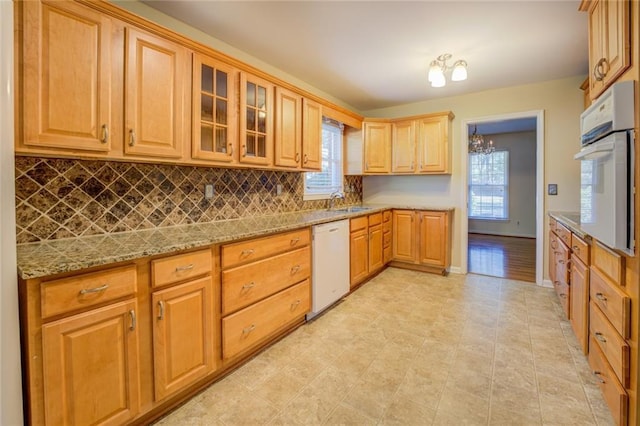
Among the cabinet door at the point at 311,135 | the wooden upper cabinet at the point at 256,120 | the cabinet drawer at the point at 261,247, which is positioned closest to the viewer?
the cabinet drawer at the point at 261,247

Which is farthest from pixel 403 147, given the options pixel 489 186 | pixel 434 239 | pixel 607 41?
pixel 489 186

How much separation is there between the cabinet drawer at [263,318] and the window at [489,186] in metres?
6.65

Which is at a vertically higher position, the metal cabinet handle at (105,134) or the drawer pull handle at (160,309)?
the metal cabinet handle at (105,134)

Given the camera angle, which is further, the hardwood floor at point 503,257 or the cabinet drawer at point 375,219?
the hardwood floor at point 503,257

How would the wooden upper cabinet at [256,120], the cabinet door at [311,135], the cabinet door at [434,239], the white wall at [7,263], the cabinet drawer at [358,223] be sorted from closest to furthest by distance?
1. the white wall at [7,263]
2. the wooden upper cabinet at [256,120]
3. the cabinet door at [311,135]
4. the cabinet drawer at [358,223]
5. the cabinet door at [434,239]

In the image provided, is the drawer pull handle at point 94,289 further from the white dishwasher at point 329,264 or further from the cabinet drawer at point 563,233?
the cabinet drawer at point 563,233

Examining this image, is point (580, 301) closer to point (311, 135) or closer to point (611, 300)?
point (611, 300)

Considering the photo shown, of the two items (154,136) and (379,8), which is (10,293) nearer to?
(154,136)

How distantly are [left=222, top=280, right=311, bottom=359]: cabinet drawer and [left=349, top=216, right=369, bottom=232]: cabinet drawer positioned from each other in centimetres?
93

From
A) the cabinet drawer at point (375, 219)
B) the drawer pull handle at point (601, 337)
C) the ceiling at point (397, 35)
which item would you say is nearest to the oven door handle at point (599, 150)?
the drawer pull handle at point (601, 337)

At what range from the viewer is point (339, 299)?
3113 millimetres

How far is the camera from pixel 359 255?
11.2ft

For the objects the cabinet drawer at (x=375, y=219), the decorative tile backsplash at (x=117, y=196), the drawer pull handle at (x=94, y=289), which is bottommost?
the drawer pull handle at (x=94, y=289)

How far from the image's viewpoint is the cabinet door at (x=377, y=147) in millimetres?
4258
